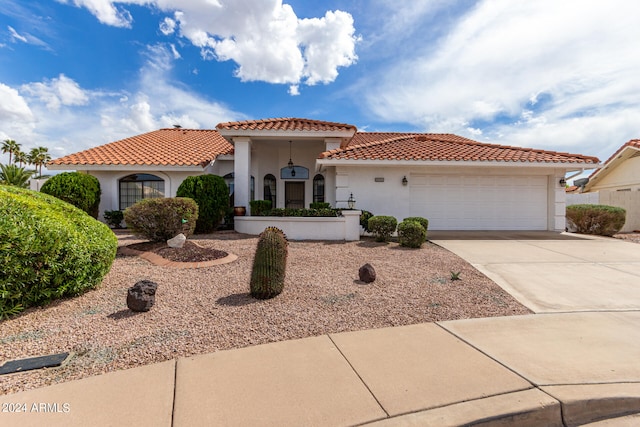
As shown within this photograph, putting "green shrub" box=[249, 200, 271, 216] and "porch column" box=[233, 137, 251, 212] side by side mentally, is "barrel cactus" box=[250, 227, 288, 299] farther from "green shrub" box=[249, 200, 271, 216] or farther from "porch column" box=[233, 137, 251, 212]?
"porch column" box=[233, 137, 251, 212]

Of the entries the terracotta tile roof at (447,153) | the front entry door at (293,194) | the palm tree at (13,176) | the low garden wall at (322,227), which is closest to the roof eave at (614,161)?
the terracotta tile roof at (447,153)

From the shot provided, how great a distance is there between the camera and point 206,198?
10555 millimetres

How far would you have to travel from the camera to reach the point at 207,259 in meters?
6.66

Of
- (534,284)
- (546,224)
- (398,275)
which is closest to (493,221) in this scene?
(546,224)

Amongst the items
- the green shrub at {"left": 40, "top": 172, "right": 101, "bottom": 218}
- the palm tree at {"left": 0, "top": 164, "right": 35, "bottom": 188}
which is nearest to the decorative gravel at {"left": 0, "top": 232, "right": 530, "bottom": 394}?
the green shrub at {"left": 40, "top": 172, "right": 101, "bottom": 218}

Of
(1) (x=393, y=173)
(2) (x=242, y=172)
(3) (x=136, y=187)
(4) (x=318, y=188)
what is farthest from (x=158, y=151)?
(1) (x=393, y=173)

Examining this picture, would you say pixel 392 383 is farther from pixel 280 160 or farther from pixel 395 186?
pixel 280 160

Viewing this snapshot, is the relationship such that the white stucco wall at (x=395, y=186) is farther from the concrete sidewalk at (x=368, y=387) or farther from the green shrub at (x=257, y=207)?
the concrete sidewalk at (x=368, y=387)

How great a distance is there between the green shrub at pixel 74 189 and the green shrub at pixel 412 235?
37.9 feet

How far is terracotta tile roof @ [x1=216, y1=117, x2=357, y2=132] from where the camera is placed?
11.7m

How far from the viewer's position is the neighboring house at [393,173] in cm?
1166

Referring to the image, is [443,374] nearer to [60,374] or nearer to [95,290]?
[60,374]

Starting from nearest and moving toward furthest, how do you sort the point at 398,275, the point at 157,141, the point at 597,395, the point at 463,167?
the point at 597,395 → the point at 398,275 → the point at 463,167 → the point at 157,141

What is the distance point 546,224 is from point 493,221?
2.34m
